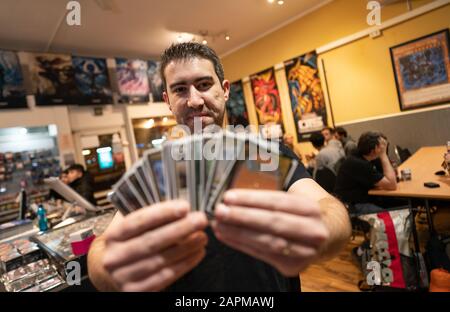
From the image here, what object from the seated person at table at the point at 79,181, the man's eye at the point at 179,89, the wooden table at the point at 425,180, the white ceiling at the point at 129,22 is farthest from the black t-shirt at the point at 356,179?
the seated person at table at the point at 79,181

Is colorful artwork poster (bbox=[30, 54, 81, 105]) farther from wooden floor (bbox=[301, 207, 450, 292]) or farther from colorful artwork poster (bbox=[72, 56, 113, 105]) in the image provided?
wooden floor (bbox=[301, 207, 450, 292])

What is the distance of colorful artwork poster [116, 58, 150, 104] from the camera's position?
19.0 feet

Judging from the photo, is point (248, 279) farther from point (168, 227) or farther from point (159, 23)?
point (159, 23)

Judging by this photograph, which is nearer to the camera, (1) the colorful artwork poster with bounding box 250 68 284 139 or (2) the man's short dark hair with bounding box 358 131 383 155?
(2) the man's short dark hair with bounding box 358 131 383 155

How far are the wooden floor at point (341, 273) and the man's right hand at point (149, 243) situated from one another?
229cm

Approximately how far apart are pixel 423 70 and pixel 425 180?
7.00 feet

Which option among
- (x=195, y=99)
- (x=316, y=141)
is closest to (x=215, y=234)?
(x=195, y=99)

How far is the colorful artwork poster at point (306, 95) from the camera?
4.97 metres

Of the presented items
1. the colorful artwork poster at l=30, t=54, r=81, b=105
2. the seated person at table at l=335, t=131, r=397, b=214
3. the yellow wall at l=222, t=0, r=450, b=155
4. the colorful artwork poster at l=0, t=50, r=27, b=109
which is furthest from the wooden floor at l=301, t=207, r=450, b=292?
the colorful artwork poster at l=0, t=50, r=27, b=109

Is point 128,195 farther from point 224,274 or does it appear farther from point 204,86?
point 204,86

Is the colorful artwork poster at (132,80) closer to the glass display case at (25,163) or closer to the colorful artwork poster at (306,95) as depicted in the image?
the glass display case at (25,163)

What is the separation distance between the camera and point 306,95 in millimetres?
5129

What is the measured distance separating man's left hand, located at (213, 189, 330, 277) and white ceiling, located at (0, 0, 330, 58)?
160 inches
